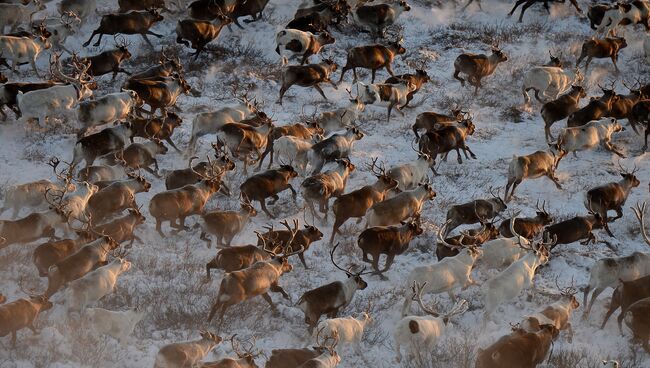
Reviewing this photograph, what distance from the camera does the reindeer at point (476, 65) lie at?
64.9 ft

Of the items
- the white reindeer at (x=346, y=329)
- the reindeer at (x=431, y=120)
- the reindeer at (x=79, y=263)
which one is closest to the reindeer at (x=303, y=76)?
the reindeer at (x=431, y=120)

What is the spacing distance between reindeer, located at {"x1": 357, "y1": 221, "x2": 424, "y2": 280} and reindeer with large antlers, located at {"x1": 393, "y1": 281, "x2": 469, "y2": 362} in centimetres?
167

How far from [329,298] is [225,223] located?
2.56m

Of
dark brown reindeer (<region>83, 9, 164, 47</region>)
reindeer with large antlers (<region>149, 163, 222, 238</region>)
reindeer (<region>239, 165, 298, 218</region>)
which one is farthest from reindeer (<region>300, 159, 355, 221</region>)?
dark brown reindeer (<region>83, 9, 164, 47</region>)

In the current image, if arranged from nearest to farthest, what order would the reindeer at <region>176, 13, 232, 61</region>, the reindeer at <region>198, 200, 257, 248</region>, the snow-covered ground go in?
the snow-covered ground, the reindeer at <region>198, 200, 257, 248</region>, the reindeer at <region>176, 13, 232, 61</region>

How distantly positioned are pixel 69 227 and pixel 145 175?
9.77 feet

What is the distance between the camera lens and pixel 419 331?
36.4 feet

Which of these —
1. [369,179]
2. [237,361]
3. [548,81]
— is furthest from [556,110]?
[237,361]

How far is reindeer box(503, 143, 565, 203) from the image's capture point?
15.6 metres

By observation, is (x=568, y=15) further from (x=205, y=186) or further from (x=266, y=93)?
(x=205, y=186)

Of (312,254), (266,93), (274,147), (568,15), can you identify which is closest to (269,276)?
(312,254)

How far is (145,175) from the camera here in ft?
53.2

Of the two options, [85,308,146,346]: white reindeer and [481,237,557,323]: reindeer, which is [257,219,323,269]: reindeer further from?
[481,237,557,323]: reindeer

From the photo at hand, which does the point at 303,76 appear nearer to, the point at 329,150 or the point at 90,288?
the point at 329,150
